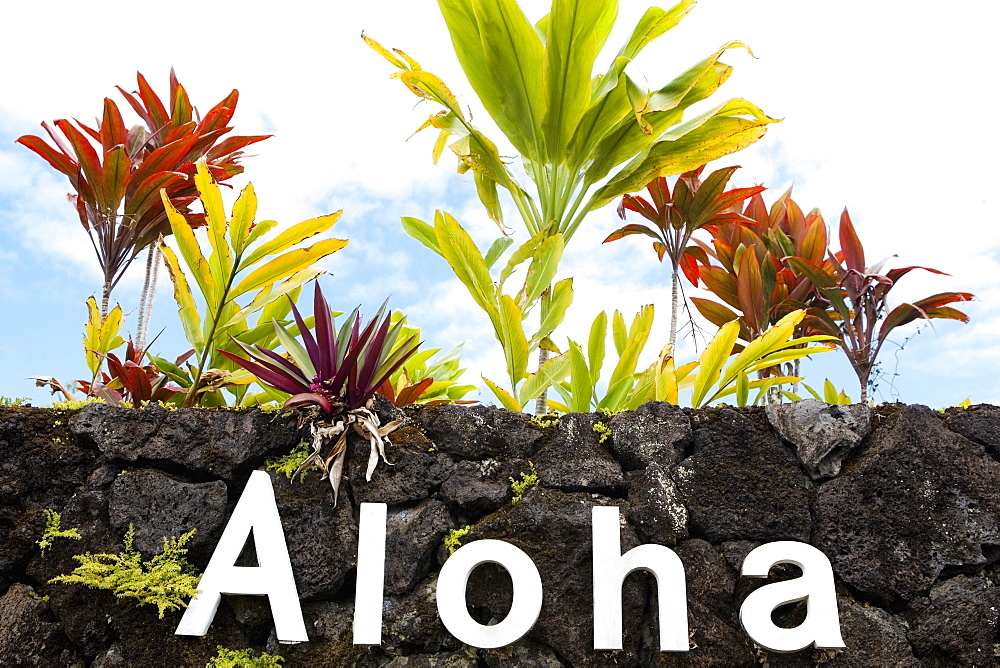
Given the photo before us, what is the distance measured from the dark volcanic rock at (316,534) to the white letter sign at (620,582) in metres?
→ 0.71

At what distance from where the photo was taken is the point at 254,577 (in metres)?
2.05

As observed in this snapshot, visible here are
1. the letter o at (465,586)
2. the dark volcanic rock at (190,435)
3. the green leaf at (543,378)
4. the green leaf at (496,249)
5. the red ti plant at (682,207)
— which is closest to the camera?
the letter o at (465,586)

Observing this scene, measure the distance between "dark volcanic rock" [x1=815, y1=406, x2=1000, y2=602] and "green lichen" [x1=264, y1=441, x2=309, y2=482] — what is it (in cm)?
156

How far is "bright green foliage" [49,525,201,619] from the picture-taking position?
80.6 inches

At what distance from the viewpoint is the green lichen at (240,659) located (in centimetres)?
205

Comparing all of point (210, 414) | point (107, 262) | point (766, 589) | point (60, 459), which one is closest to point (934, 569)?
point (766, 589)

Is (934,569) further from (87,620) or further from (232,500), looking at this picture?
(87,620)

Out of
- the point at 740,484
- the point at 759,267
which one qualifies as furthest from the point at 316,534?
the point at 759,267

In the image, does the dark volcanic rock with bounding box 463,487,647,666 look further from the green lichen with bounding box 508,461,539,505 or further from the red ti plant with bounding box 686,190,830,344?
the red ti plant with bounding box 686,190,830,344

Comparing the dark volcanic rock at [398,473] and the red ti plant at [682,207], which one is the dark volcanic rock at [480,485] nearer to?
the dark volcanic rock at [398,473]

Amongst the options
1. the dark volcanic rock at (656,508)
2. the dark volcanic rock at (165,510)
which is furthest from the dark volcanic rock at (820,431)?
the dark volcanic rock at (165,510)

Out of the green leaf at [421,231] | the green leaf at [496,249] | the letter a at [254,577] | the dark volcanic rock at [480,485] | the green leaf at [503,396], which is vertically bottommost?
the letter a at [254,577]

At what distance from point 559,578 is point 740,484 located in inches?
24.2

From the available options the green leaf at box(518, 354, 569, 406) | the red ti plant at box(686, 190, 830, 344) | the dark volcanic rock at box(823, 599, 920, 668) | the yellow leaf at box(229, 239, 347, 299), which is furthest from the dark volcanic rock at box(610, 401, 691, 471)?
the red ti plant at box(686, 190, 830, 344)
